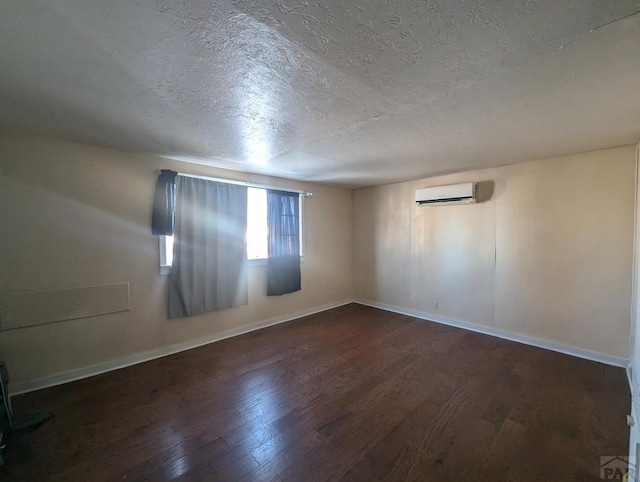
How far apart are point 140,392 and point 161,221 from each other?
1725 mm

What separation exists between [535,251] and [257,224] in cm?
373

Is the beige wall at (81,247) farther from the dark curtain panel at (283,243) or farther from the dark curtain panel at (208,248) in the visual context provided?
the dark curtain panel at (283,243)

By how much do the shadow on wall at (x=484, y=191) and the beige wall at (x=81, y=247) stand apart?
11.9ft

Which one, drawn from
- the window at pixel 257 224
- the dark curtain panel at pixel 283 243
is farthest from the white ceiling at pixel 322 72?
the dark curtain panel at pixel 283 243

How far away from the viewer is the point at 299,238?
4.34 m

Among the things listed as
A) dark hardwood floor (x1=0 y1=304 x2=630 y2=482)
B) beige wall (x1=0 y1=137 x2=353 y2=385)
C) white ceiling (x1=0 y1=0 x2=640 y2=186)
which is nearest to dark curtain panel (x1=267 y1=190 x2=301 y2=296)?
beige wall (x1=0 y1=137 x2=353 y2=385)

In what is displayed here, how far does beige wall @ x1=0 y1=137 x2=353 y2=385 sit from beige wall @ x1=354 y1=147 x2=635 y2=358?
331 cm

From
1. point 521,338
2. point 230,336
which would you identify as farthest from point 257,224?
point 521,338

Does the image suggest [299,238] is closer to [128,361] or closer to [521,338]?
[128,361]

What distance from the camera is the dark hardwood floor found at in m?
1.54

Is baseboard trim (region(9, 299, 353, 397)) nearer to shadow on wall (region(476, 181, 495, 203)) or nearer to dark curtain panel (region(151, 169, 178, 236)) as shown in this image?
dark curtain panel (region(151, 169, 178, 236))

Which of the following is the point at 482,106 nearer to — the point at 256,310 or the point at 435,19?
the point at 435,19

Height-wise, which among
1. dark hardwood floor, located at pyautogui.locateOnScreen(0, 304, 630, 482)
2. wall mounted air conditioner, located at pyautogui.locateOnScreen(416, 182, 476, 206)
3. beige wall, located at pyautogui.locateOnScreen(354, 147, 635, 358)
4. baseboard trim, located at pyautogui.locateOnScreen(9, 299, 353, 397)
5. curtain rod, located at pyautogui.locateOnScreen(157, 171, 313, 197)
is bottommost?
dark hardwood floor, located at pyautogui.locateOnScreen(0, 304, 630, 482)

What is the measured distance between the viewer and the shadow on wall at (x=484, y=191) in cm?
347
